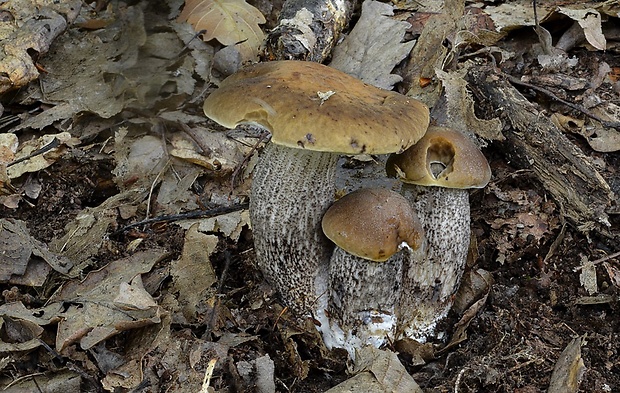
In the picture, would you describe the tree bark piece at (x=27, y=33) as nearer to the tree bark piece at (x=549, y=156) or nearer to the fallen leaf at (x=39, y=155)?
the fallen leaf at (x=39, y=155)

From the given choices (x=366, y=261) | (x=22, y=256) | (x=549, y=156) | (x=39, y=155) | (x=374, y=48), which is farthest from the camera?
(x=374, y=48)

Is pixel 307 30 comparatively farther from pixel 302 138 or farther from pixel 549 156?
pixel 302 138

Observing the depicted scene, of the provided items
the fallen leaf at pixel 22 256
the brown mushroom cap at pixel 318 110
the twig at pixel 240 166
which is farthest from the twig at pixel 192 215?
the brown mushroom cap at pixel 318 110

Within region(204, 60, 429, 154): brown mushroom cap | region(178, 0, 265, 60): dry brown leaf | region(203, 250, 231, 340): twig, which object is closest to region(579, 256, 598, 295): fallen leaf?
region(204, 60, 429, 154): brown mushroom cap

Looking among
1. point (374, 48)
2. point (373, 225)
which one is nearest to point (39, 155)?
point (373, 225)

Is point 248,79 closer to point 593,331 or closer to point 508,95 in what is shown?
point 508,95
